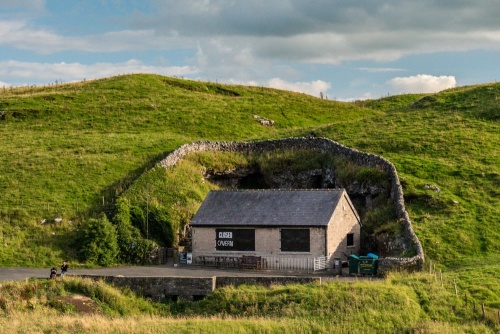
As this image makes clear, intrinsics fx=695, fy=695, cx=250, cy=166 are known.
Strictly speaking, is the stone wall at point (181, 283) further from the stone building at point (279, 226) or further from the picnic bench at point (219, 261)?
the picnic bench at point (219, 261)

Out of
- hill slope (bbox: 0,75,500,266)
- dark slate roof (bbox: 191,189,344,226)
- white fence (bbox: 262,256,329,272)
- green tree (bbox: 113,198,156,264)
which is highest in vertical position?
hill slope (bbox: 0,75,500,266)

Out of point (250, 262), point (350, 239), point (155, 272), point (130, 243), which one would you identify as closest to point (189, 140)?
point (130, 243)

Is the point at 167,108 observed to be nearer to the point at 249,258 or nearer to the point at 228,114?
the point at 228,114

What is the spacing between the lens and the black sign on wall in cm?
4306

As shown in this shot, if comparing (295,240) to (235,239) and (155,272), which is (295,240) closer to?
(235,239)

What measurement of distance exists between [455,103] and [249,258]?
142 feet

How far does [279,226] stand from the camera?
42.2m

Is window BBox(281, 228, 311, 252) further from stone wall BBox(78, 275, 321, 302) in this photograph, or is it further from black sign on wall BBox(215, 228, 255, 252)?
stone wall BBox(78, 275, 321, 302)

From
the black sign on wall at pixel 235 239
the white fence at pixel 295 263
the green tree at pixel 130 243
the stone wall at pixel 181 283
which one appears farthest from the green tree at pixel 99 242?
the white fence at pixel 295 263

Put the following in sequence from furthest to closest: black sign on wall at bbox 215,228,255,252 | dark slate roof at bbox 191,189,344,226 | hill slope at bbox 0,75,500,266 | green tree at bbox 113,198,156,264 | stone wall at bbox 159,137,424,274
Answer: hill slope at bbox 0,75,500,266, green tree at bbox 113,198,156,264, black sign on wall at bbox 215,228,255,252, dark slate roof at bbox 191,189,344,226, stone wall at bbox 159,137,424,274

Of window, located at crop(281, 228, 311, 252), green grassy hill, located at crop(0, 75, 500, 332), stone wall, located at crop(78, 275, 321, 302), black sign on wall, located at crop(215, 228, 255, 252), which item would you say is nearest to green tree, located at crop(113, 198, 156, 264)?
green grassy hill, located at crop(0, 75, 500, 332)

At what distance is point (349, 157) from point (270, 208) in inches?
548

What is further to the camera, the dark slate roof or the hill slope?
the hill slope

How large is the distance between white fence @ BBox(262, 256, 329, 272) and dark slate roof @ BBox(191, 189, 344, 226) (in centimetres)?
209
